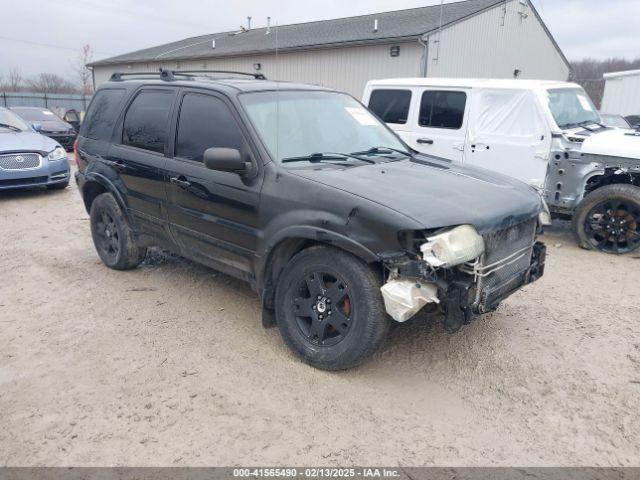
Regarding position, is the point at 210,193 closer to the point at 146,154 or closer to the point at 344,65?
the point at 146,154

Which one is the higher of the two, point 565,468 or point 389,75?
point 389,75

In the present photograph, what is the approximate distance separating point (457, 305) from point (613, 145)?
4.40 m

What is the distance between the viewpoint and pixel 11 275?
5258 millimetres

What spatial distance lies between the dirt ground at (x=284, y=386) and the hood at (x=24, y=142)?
4.85 meters

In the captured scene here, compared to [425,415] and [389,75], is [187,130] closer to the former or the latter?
[425,415]

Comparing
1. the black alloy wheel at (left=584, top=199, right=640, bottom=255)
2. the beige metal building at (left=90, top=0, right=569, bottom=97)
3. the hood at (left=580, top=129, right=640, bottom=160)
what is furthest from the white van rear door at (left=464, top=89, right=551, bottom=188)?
the beige metal building at (left=90, top=0, right=569, bottom=97)

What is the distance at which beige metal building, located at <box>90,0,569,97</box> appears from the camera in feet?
55.5

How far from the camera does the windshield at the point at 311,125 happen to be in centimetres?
378

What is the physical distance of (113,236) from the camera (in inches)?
207

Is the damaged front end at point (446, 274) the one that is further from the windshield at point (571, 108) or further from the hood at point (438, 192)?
the windshield at point (571, 108)

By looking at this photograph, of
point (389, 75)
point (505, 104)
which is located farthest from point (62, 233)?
point (389, 75)

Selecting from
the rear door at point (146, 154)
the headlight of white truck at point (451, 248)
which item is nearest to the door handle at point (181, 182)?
the rear door at point (146, 154)

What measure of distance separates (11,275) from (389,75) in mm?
14510

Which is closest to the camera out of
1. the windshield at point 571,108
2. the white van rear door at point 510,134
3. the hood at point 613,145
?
the hood at point 613,145
